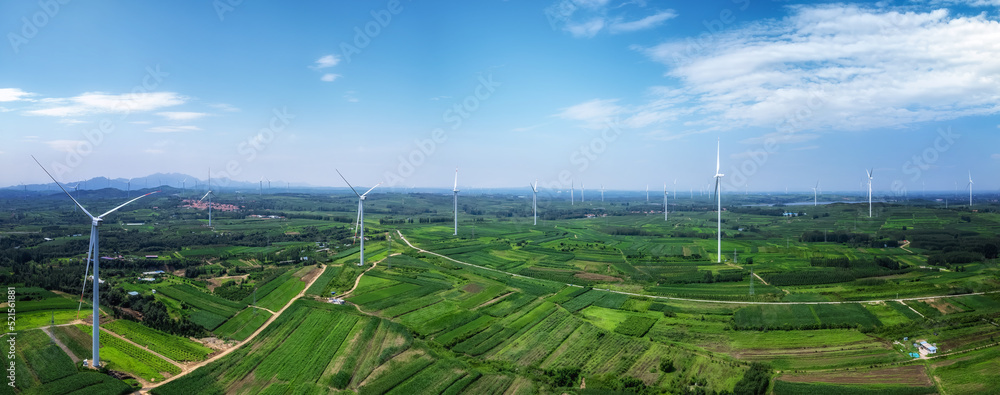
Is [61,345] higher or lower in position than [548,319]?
higher

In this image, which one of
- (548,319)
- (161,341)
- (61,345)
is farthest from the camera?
(548,319)

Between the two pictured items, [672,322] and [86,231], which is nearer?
[672,322]

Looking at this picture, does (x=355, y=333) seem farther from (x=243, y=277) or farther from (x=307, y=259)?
(x=307, y=259)

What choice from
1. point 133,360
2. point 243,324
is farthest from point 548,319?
point 133,360

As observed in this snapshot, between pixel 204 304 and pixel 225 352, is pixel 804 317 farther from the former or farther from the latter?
pixel 204 304

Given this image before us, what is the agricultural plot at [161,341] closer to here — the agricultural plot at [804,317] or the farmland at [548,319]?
the farmland at [548,319]

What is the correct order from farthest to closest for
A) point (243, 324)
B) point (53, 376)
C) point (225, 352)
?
point (243, 324), point (225, 352), point (53, 376)

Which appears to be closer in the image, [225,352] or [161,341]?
[225,352]

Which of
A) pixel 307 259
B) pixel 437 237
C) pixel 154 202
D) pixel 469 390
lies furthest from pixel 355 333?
pixel 154 202
